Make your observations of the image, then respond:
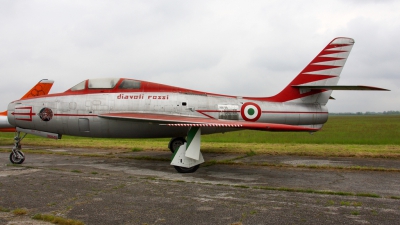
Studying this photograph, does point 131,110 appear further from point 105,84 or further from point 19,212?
point 19,212

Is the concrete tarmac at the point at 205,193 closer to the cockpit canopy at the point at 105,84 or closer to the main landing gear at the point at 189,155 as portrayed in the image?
the main landing gear at the point at 189,155

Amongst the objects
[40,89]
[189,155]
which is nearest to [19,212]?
[189,155]

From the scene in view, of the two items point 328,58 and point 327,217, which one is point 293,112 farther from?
point 327,217

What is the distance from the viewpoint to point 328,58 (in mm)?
12461

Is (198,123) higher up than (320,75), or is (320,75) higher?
(320,75)

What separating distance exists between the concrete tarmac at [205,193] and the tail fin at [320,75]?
2.50 m

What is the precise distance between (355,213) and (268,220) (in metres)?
1.52

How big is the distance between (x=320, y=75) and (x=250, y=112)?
3054 millimetres

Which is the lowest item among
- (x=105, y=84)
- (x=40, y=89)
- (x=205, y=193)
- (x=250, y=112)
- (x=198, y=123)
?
(x=205, y=193)

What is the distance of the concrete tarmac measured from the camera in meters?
5.29

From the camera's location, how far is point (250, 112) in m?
11.8

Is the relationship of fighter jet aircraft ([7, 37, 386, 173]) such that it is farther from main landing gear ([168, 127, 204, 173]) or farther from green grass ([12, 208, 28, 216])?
green grass ([12, 208, 28, 216])

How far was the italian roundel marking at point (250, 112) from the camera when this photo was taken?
38.5 feet

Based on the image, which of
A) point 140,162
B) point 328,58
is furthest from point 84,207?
point 328,58
